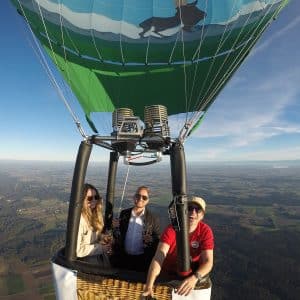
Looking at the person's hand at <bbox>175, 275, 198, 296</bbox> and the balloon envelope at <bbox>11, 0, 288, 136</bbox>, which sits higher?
the balloon envelope at <bbox>11, 0, 288, 136</bbox>

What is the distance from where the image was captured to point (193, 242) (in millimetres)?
3629

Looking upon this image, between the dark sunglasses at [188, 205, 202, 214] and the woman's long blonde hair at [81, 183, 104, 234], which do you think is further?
the woman's long blonde hair at [81, 183, 104, 234]

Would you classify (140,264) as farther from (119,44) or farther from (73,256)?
(119,44)

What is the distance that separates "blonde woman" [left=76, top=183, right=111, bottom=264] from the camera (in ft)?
13.9

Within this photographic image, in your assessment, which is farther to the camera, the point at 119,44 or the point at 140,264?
the point at 119,44

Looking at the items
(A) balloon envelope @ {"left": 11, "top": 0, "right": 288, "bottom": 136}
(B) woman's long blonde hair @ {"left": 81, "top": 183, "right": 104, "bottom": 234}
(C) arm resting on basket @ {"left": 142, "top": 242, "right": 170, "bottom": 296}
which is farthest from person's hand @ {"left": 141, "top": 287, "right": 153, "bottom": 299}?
(A) balloon envelope @ {"left": 11, "top": 0, "right": 288, "bottom": 136}

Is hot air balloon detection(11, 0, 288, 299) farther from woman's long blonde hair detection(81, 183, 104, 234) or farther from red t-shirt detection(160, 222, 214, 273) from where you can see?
red t-shirt detection(160, 222, 214, 273)

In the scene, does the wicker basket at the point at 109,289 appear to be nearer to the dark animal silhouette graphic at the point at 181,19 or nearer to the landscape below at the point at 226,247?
the dark animal silhouette graphic at the point at 181,19

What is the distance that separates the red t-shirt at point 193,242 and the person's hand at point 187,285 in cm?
33

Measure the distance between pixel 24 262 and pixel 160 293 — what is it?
84.1 meters

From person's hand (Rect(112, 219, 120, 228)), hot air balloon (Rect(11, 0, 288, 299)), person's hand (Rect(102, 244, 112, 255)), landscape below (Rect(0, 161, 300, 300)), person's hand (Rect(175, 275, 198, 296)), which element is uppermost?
hot air balloon (Rect(11, 0, 288, 299))

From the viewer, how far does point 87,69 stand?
24.8 feet

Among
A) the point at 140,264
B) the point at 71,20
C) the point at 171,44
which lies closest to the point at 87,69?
the point at 71,20

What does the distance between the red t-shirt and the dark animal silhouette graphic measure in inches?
185
